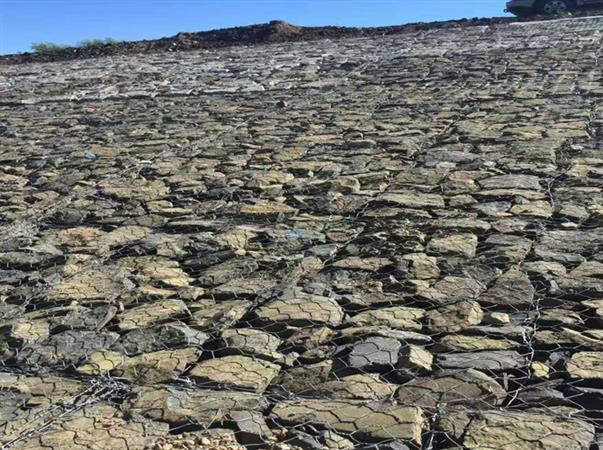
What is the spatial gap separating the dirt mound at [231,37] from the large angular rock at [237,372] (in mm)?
11189

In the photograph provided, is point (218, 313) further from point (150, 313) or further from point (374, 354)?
point (374, 354)

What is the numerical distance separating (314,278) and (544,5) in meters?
14.0

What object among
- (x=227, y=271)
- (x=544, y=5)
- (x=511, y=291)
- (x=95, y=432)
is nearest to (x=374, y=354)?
(x=511, y=291)

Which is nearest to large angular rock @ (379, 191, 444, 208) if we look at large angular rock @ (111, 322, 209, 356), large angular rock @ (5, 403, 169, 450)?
large angular rock @ (111, 322, 209, 356)

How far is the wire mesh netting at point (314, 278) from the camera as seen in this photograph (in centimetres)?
226

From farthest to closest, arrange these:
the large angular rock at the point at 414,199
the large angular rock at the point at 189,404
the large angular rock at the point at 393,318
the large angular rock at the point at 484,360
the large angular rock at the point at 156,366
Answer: the large angular rock at the point at 414,199 → the large angular rock at the point at 393,318 → the large angular rock at the point at 156,366 → the large angular rock at the point at 484,360 → the large angular rock at the point at 189,404

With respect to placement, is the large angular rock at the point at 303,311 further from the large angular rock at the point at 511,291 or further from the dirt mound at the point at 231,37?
the dirt mound at the point at 231,37

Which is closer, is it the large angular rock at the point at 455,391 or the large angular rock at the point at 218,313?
the large angular rock at the point at 455,391

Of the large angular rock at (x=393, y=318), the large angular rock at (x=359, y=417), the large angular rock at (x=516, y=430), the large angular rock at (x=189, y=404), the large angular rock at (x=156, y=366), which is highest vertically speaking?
the large angular rock at (x=393, y=318)

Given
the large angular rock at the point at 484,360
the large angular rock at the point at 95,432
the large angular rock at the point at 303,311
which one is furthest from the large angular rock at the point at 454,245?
the large angular rock at the point at 95,432

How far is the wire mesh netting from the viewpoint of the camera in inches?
88.8

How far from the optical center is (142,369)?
2617mm

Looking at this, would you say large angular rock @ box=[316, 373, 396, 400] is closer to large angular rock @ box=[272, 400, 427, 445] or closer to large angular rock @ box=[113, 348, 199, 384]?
large angular rock @ box=[272, 400, 427, 445]

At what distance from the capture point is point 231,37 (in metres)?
14.7
